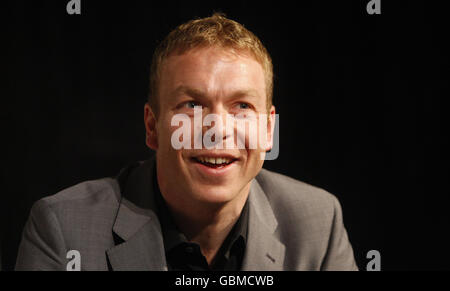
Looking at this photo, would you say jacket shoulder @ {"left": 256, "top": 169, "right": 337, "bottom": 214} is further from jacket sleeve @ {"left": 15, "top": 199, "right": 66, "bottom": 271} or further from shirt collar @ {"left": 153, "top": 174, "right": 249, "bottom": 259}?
jacket sleeve @ {"left": 15, "top": 199, "right": 66, "bottom": 271}

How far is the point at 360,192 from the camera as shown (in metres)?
1.89

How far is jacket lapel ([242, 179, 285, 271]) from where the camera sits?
169 cm

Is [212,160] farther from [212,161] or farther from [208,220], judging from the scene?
[208,220]

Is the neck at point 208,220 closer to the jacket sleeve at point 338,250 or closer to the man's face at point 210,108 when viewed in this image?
the man's face at point 210,108

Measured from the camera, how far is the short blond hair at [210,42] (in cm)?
156

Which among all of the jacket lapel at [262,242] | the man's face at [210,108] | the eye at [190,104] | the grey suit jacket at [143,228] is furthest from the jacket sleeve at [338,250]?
the eye at [190,104]

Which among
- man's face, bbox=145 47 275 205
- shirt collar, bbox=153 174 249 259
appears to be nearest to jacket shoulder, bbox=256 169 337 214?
shirt collar, bbox=153 174 249 259

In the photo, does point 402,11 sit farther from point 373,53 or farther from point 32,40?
point 32,40

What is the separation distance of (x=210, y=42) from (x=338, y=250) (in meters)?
0.88

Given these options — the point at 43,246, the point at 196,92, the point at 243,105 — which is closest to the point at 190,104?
the point at 196,92

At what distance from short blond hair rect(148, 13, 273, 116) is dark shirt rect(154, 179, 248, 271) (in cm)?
38

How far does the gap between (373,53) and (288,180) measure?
0.57 metres

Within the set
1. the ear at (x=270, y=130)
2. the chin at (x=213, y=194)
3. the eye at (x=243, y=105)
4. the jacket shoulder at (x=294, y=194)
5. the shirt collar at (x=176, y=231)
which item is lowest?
the shirt collar at (x=176, y=231)

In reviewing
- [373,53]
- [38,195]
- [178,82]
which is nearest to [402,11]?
[373,53]
